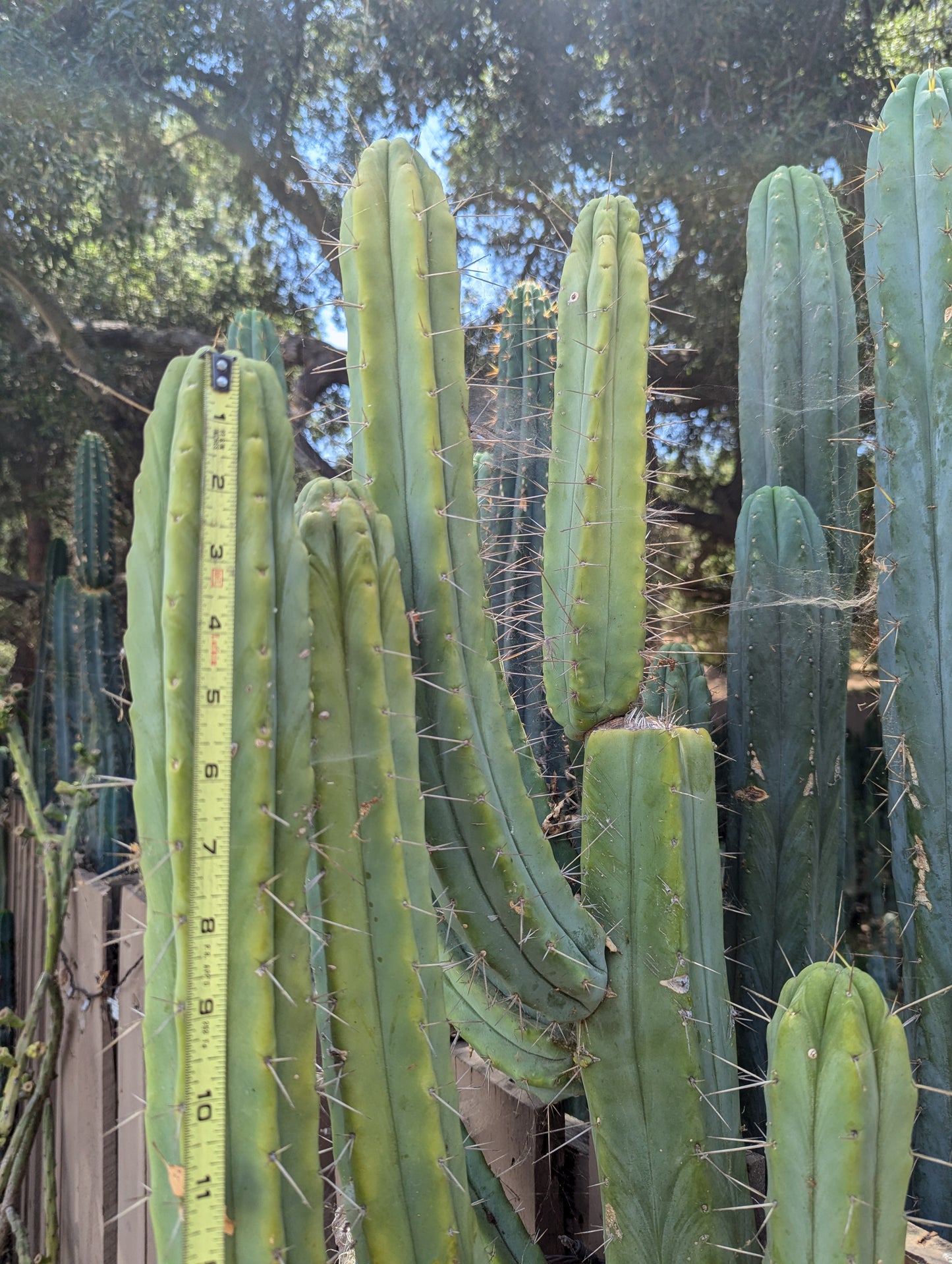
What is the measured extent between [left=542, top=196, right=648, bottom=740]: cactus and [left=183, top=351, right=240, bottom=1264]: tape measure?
62 centimetres

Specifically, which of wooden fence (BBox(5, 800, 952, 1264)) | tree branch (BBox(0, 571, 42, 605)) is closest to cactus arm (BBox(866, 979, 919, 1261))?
wooden fence (BBox(5, 800, 952, 1264))

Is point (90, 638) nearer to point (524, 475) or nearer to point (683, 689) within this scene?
point (524, 475)

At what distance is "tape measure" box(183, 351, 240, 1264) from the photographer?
80cm

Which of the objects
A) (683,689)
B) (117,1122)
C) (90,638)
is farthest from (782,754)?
(90,638)

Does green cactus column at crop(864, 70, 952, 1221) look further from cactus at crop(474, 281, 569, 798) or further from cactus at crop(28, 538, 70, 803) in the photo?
cactus at crop(28, 538, 70, 803)

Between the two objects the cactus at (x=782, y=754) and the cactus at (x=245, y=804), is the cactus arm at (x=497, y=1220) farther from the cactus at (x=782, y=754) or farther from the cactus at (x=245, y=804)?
the cactus at (x=245, y=804)

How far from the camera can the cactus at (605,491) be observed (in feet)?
4.29

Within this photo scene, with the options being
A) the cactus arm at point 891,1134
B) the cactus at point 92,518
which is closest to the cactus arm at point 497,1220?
the cactus arm at point 891,1134

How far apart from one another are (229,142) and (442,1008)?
4.69 meters

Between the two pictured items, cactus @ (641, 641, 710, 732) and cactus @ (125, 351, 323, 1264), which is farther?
cactus @ (641, 641, 710, 732)

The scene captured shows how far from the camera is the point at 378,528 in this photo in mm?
1006

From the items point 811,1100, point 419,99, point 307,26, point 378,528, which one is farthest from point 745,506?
point 307,26

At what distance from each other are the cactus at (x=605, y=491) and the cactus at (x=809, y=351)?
79 cm

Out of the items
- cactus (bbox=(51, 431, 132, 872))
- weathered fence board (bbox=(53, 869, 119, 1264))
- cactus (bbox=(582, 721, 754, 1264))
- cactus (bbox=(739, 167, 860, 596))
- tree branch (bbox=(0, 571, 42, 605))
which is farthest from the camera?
tree branch (bbox=(0, 571, 42, 605))
